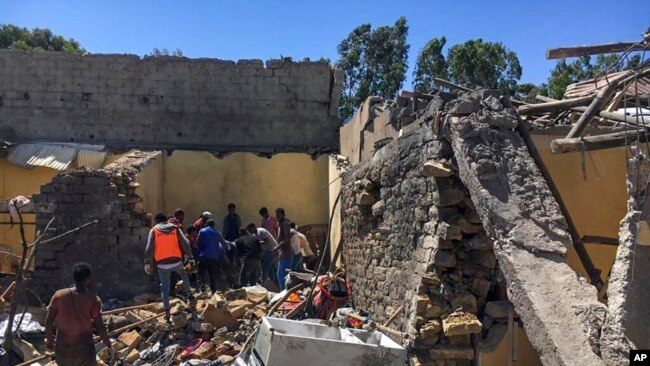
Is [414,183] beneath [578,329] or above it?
above

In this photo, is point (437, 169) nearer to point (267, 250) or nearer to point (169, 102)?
point (267, 250)

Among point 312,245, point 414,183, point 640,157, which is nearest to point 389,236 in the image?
point 414,183

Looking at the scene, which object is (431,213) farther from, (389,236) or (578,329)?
(578,329)

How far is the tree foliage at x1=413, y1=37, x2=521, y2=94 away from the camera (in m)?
21.5

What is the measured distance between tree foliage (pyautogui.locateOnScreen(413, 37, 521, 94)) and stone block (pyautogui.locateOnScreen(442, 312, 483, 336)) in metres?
16.4

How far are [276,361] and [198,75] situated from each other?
11048 millimetres

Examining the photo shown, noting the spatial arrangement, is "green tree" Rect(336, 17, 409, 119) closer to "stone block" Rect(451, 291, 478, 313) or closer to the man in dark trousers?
the man in dark trousers

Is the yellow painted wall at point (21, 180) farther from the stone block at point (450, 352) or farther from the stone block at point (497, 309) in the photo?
the stone block at point (497, 309)

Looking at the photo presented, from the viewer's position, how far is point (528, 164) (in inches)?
188

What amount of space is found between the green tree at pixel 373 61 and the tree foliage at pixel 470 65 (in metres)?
0.98

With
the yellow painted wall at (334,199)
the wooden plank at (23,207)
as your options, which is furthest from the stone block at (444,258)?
the wooden plank at (23,207)

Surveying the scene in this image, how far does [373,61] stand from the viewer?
24109 mm

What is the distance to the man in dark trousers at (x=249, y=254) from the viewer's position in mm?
10625

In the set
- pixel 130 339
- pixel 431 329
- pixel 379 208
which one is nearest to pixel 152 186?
pixel 130 339
